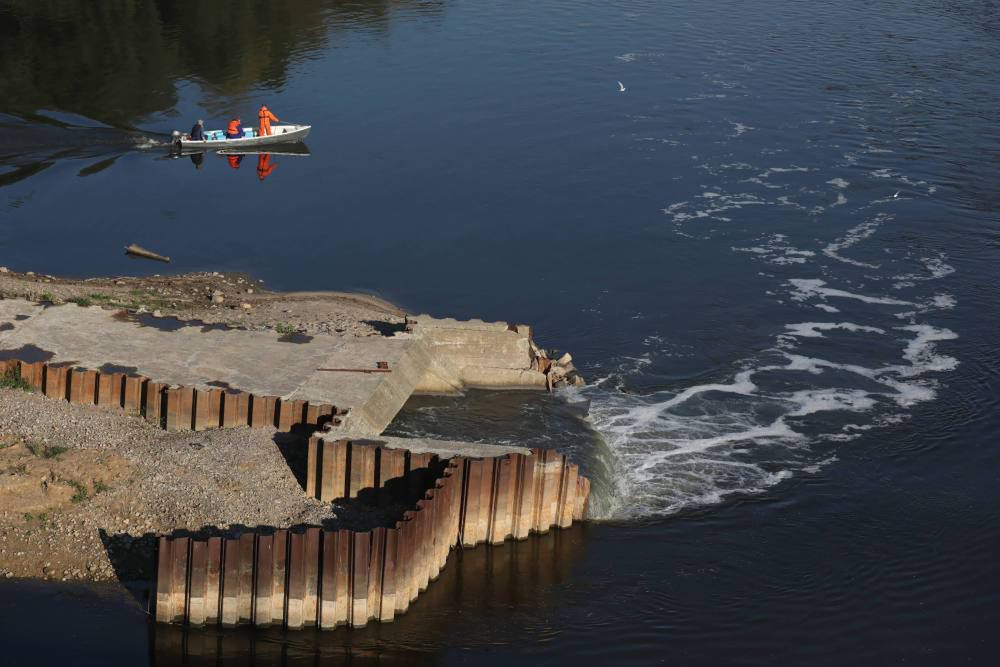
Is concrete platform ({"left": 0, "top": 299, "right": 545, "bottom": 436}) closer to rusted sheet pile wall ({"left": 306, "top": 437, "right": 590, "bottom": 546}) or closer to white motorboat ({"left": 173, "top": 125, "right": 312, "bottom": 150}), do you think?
rusted sheet pile wall ({"left": 306, "top": 437, "right": 590, "bottom": 546})

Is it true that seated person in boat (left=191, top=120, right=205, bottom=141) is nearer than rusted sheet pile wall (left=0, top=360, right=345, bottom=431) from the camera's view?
No

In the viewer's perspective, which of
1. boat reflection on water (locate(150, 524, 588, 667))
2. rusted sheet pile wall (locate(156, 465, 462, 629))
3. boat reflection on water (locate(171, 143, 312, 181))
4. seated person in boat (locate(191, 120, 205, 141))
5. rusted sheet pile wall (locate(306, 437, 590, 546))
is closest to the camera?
rusted sheet pile wall (locate(156, 465, 462, 629))

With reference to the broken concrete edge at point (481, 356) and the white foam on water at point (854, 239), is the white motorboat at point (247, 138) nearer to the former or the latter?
the white foam on water at point (854, 239)

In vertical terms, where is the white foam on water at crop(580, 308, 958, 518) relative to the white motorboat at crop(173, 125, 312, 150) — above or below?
above

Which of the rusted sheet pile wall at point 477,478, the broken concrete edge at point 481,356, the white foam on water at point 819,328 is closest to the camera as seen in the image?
the rusted sheet pile wall at point 477,478

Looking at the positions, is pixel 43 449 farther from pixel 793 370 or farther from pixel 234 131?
pixel 234 131

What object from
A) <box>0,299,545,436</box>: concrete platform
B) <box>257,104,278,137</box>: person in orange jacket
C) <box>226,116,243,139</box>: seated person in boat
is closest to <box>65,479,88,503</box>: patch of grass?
<box>0,299,545,436</box>: concrete platform

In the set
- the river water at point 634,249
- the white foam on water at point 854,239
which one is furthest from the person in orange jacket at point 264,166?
the white foam on water at point 854,239
